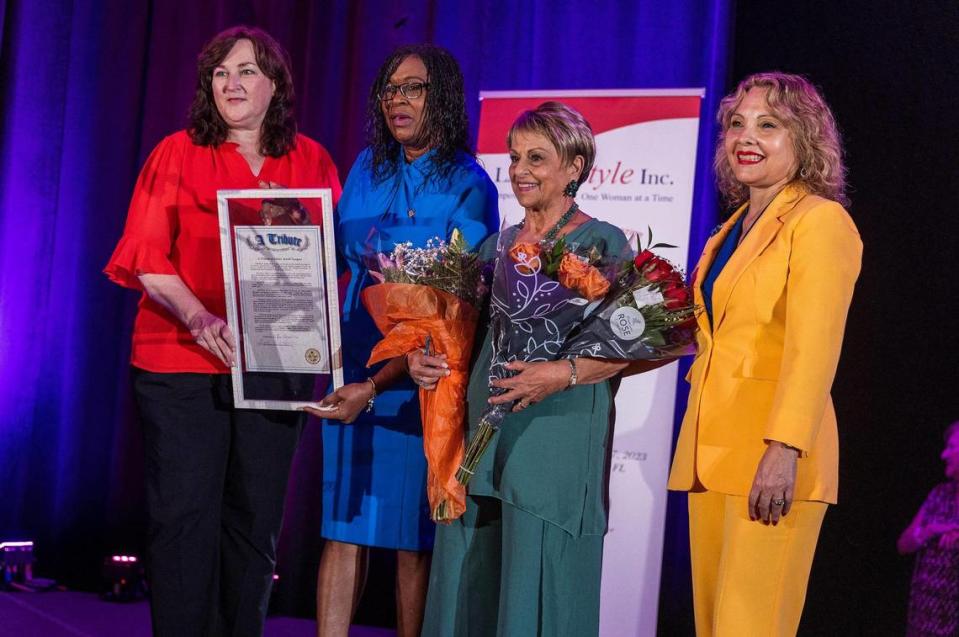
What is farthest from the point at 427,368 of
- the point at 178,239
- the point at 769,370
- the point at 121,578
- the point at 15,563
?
the point at 15,563

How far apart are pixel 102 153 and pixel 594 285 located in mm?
3596

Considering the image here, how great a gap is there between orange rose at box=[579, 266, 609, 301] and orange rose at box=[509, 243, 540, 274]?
112 millimetres

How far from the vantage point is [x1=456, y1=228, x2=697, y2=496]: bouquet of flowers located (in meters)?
2.12

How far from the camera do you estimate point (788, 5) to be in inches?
165

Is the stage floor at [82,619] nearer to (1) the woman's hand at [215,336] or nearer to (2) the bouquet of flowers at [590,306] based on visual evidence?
(1) the woman's hand at [215,336]

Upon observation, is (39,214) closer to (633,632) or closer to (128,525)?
(128,525)

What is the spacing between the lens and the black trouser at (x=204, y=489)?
276cm

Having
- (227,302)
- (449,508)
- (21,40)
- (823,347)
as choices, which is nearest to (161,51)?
(21,40)

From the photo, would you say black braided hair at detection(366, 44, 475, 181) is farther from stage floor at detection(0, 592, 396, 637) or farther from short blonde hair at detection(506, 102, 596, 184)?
stage floor at detection(0, 592, 396, 637)

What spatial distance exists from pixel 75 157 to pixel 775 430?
4016 millimetres

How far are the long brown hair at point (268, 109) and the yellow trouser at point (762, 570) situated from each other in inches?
64.1

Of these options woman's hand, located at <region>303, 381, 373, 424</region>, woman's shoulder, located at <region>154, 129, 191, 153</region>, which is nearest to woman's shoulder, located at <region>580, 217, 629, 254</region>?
woman's hand, located at <region>303, 381, 373, 424</region>

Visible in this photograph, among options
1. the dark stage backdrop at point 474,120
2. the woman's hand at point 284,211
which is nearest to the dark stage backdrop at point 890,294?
the dark stage backdrop at point 474,120

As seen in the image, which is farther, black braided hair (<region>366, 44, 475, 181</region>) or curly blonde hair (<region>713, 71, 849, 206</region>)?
black braided hair (<region>366, 44, 475, 181</region>)
